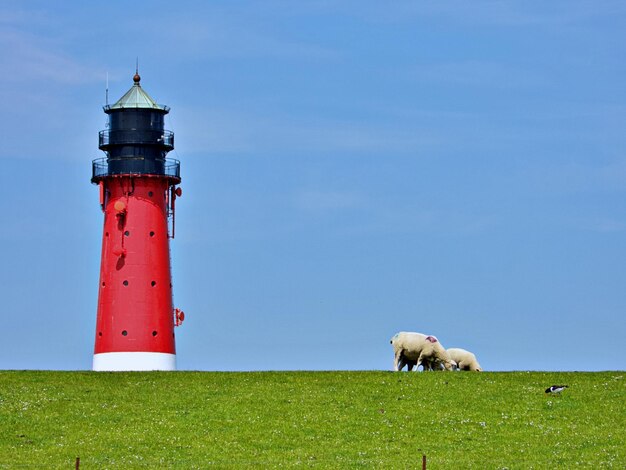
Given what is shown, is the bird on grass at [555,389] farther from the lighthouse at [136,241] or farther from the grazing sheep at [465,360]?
the lighthouse at [136,241]

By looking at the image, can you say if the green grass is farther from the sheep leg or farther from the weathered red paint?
the weathered red paint

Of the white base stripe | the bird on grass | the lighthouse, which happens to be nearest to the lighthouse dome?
the lighthouse

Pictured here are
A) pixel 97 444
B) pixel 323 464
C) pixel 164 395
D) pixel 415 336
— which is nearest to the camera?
pixel 323 464

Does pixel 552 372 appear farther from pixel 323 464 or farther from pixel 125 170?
pixel 125 170

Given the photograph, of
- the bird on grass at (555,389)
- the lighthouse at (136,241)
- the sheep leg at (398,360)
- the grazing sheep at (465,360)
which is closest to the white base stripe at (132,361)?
the lighthouse at (136,241)

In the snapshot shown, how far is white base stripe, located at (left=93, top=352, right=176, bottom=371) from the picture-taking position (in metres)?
67.1

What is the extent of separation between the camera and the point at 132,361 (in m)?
67.2

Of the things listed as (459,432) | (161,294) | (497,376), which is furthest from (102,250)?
(459,432)

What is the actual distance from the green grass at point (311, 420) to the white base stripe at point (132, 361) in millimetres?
9710

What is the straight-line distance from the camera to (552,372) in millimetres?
56938

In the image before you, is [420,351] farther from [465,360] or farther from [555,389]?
[555,389]

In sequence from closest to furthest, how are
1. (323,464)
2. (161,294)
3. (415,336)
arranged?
(323,464), (415,336), (161,294)

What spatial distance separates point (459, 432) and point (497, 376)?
33.8 ft

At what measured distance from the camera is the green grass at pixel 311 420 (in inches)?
1662
